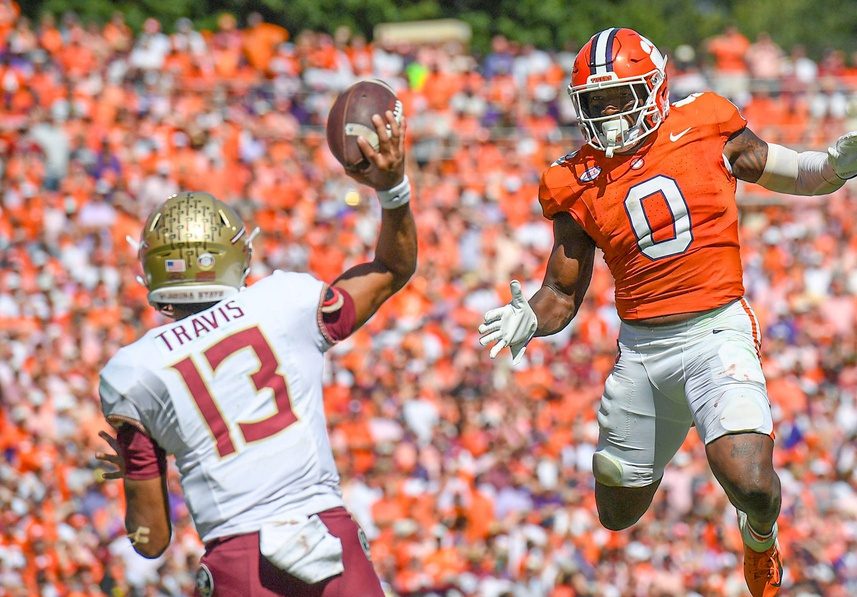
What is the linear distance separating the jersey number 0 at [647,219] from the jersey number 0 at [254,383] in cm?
155

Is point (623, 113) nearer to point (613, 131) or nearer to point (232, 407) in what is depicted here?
point (613, 131)

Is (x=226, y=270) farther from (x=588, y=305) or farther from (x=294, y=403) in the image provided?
(x=588, y=305)

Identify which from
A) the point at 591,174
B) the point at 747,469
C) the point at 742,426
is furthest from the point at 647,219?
the point at 747,469

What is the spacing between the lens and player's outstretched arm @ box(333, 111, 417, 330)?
4055 mm

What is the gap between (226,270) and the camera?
392 centimetres

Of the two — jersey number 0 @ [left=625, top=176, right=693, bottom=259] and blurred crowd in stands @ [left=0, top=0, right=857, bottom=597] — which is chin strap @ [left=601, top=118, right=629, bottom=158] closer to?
jersey number 0 @ [left=625, top=176, right=693, bottom=259]

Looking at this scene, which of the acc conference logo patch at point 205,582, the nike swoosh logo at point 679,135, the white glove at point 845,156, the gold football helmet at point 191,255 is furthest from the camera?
the nike swoosh logo at point 679,135

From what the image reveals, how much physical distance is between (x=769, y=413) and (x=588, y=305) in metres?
8.21

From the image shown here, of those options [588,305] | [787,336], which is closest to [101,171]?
[588,305]

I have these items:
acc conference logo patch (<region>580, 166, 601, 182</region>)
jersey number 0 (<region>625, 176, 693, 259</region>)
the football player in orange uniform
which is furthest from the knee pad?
acc conference logo patch (<region>580, 166, 601, 182</region>)

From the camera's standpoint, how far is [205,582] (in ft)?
12.1

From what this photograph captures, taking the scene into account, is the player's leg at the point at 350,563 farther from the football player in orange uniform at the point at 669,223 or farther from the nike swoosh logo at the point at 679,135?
the nike swoosh logo at the point at 679,135

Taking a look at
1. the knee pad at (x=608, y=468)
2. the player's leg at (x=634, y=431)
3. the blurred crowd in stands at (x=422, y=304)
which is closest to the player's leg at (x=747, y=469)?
the player's leg at (x=634, y=431)

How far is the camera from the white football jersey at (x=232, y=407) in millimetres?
3658
